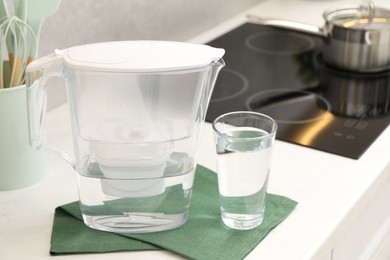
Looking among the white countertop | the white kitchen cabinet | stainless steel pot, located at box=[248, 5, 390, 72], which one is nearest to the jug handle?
the white countertop

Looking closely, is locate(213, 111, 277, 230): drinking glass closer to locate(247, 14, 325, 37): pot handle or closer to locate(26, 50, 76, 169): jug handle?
locate(26, 50, 76, 169): jug handle

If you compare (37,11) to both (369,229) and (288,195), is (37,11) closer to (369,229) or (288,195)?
(288,195)

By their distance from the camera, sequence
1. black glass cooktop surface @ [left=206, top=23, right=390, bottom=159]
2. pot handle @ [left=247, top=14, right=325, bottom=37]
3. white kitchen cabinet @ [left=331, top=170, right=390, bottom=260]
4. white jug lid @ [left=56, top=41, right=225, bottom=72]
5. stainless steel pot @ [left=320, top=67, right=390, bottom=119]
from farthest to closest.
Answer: pot handle @ [left=247, top=14, right=325, bottom=37], stainless steel pot @ [left=320, top=67, right=390, bottom=119], black glass cooktop surface @ [left=206, top=23, right=390, bottom=159], white kitchen cabinet @ [left=331, top=170, right=390, bottom=260], white jug lid @ [left=56, top=41, right=225, bottom=72]

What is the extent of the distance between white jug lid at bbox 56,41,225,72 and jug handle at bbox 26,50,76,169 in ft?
0.06

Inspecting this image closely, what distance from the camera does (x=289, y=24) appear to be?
5.22 ft

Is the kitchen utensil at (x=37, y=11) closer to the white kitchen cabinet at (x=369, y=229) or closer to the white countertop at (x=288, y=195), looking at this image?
the white countertop at (x=288, y=195)

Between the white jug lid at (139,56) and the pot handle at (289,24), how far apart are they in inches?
27.3

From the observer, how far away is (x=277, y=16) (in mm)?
1826

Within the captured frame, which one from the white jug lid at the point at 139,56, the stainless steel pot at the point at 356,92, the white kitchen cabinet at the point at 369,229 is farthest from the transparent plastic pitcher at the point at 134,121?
the stainless steel pot at the point at 356,92

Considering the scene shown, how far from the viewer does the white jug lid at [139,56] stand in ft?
2.88

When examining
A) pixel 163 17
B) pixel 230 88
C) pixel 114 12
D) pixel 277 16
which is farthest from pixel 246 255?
pixel 277 16

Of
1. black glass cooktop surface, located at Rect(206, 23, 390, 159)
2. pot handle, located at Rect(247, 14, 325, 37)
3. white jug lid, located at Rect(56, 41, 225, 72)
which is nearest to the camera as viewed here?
white jug lid, located at Rect(56, 41, 225, 72)

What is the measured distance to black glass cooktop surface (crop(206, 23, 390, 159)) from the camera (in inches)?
49.0

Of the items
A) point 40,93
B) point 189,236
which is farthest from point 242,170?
point 40,93
